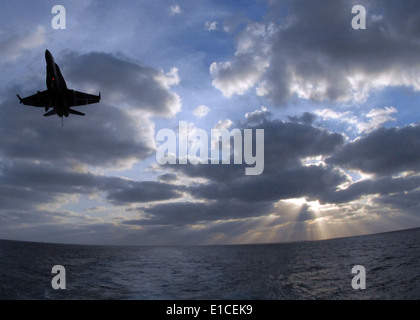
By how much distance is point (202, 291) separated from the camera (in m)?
30.0

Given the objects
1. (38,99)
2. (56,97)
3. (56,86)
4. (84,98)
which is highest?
(84,98)

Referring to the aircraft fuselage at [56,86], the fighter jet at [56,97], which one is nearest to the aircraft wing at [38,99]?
the fighter jet at [56,97]

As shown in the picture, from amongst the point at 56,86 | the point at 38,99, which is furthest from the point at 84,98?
the point at 38,99

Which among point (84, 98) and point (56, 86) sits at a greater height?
point (84, 98)

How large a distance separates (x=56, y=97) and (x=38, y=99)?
4.30m

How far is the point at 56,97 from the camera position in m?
35.8

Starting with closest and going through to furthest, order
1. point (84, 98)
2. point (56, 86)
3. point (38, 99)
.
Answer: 1. point (56, 86)
2. point (38, 99)
3. point (84, 98)

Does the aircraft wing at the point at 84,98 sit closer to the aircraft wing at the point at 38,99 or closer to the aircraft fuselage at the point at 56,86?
the aircraft fuselage at the point at 56,86

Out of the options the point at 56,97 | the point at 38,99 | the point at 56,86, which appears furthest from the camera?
the point at 38,99

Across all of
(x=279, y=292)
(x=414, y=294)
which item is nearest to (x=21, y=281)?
(x=279, y=292)

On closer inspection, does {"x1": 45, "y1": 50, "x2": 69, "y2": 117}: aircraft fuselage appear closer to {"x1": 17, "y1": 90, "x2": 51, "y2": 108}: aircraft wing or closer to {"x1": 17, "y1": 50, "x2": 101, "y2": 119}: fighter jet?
{"x1": 17, "y1": 50, "x2": 101, "y2": 119}: fighter jet

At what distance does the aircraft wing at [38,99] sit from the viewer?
36.3m

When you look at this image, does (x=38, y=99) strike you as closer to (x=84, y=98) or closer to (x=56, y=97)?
(x=56, y=97)
